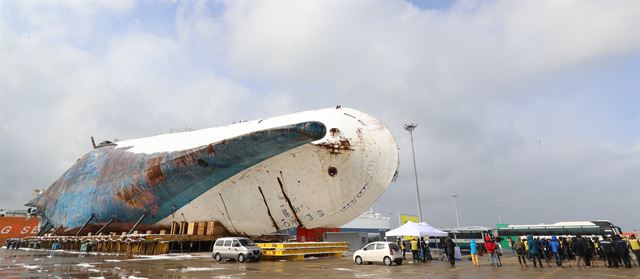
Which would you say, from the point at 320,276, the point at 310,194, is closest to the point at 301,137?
the point at 310,194

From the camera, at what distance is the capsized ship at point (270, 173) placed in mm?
23641

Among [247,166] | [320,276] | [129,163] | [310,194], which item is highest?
[129,163]

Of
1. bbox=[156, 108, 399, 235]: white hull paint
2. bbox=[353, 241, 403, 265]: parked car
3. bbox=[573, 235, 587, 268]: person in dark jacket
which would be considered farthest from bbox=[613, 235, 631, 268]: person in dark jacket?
bbox=[156, 108, 399, 235]: white hull paint

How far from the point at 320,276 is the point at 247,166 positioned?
13029mm

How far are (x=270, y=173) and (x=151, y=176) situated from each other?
39.4 ft

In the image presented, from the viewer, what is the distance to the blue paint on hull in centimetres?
2353

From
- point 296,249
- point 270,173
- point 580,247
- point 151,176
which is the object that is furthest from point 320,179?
point 151,176

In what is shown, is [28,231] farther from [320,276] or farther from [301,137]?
[320,276]

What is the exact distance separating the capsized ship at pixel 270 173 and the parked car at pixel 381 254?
5.10 m

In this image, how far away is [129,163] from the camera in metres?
34.7

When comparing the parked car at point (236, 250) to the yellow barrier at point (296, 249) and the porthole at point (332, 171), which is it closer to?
the yellow barrier at point (296, 249)

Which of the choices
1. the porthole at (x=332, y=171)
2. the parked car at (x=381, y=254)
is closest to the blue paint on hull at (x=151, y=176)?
the porthole at (x=332, y=171)

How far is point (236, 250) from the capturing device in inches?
802

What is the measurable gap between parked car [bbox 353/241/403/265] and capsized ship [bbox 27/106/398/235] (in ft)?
16.7
